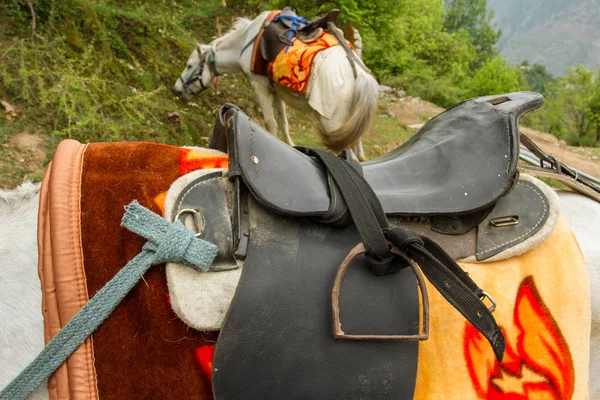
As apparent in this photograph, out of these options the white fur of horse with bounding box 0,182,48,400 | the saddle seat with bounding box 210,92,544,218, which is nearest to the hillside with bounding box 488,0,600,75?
the saddle seat with bounding box 210,92,544,218

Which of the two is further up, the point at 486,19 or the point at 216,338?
the point at 216,338

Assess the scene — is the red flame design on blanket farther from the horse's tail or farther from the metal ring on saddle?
the horse's tail

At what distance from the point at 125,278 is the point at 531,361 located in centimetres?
83

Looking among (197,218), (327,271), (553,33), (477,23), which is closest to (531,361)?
(327,271)

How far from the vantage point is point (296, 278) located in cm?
72

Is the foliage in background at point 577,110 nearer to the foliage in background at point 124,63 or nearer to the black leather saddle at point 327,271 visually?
the foliage in background at point 124,63

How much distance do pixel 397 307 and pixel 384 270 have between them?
8 cm

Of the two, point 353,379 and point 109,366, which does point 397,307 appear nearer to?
point 353,379

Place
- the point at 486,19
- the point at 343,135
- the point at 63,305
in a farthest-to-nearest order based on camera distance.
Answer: the point at 486,19, the point at 343,135, the point at 63,305

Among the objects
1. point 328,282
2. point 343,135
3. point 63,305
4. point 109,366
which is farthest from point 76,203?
point 343,135

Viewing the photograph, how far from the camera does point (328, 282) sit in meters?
0.74

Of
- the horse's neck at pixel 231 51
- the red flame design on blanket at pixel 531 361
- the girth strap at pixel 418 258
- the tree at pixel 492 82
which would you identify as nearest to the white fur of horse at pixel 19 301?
the girth strap at pixel 418 258

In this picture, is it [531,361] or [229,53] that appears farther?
[229,53]

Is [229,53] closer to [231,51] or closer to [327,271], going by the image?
[231,51]
